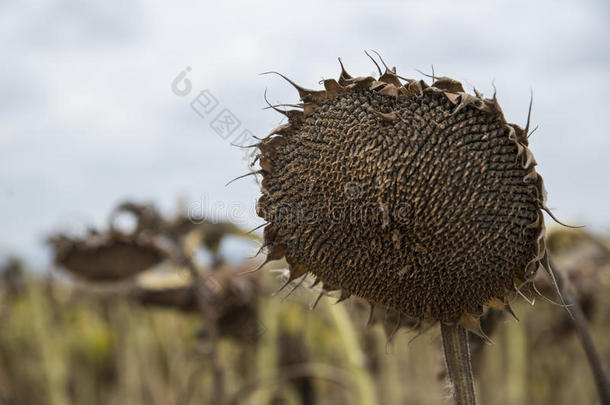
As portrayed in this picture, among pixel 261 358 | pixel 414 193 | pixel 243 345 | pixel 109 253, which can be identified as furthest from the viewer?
pixel 261 358

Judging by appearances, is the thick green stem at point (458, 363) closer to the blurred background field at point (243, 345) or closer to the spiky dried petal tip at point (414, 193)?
the spiky dried petal tip at point (414, 193)

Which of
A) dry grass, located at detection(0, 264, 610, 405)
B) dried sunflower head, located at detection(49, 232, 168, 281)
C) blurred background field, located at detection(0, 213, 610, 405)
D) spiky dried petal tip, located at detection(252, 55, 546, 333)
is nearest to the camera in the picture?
spiky dried petal tip, located at detection(252, 55, 546, 333)

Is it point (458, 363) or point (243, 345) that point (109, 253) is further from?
point (458, 363)

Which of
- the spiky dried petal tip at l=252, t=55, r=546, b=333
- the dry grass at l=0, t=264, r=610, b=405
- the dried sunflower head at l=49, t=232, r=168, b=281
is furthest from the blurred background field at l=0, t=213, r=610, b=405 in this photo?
the spiky dried petal tip at l=252, t=55, r=546, b=333

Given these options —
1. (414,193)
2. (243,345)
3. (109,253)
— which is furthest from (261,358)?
(414,193)

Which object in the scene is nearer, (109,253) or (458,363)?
(458,363)

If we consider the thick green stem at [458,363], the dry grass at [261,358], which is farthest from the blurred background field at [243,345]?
the thick green stem at [458,363]

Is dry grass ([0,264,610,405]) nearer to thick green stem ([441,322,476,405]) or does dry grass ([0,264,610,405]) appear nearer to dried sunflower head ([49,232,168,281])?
dried sunflower head ([49,232,168,281])
